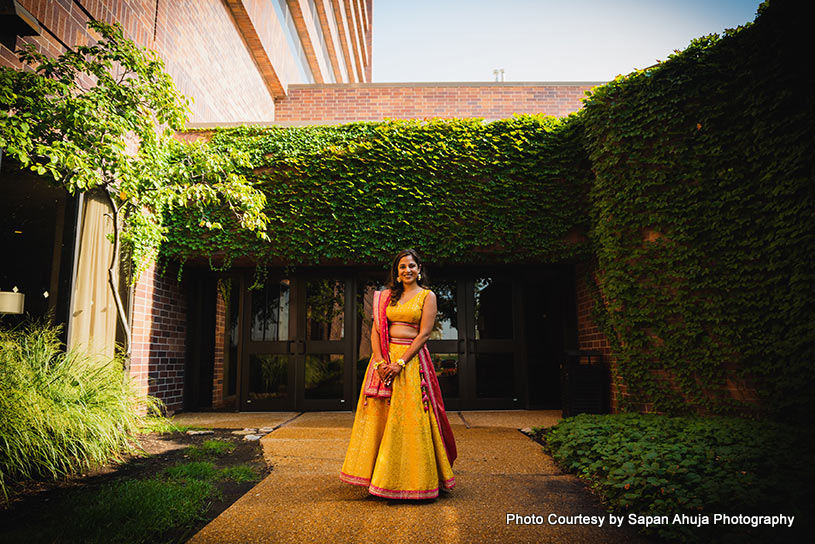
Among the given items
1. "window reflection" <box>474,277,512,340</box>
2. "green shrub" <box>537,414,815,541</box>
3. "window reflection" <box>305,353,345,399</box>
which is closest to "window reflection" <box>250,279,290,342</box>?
"window reflection" <box>305,353,345,399</box>

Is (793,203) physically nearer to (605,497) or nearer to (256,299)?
(605,497)

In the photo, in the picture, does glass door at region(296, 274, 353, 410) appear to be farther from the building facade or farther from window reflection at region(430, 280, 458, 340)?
window reflection at region(430, 280, 458, 340)

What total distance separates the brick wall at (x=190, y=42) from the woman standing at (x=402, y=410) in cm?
430

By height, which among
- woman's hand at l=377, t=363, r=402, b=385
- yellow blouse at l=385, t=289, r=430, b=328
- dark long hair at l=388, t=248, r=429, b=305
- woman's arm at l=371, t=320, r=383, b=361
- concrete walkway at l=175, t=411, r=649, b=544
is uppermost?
dark long hair at l=388, t=248, r=429, b=305

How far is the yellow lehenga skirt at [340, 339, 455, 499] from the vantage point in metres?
2.80

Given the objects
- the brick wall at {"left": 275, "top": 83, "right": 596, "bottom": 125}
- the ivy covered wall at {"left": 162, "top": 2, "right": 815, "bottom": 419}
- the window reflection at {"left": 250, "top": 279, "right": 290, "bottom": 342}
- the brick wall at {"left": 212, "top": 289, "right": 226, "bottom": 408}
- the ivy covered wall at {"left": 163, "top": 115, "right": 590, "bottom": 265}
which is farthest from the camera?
the brick wall at {"left": 275, "top": 83, "right": 596, "bottom": 125}

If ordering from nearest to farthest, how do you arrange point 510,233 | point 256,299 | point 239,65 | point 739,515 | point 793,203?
point 739,515 < point 793,203 < point 510,233 < point 256,299 < point 239,65

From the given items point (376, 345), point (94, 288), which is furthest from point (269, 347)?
point (376, 345)

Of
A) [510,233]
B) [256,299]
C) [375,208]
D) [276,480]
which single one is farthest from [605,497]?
[256,299]

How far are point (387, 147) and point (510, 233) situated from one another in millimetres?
2200

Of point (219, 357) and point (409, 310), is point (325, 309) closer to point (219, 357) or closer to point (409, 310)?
point (219, 357)

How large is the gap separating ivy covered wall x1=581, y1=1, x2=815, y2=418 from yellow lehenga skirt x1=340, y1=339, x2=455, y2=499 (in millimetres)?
3473

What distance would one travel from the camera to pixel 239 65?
9.26m

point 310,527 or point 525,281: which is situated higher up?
point 525,281
